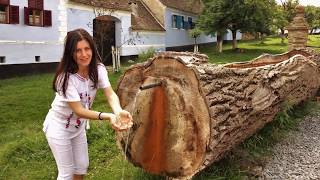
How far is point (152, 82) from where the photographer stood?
15.2 ft

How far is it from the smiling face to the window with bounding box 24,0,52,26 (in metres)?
14.7

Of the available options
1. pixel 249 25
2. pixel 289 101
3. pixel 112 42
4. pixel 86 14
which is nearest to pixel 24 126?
pixel 289 101

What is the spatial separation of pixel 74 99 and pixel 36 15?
51.0ft

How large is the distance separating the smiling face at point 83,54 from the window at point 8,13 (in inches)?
554

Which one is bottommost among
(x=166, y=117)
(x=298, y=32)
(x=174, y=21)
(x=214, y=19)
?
(x=166, y=117)

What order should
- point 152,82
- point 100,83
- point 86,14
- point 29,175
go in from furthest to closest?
1. point 86,14
2. point 29,175
3. point 152,82
4. point 100,83

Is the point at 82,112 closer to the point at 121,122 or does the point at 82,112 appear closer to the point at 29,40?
the point at 121,122

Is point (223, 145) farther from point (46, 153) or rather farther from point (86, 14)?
point (86, 14)

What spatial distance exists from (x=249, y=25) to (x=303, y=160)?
2244 cm

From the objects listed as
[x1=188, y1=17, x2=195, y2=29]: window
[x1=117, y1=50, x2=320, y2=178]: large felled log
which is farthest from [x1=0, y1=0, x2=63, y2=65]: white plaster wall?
[x1=188, y1=17, x2=195, y2=29]: window

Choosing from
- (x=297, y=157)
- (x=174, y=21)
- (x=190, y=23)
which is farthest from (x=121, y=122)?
(x=190, y=23)

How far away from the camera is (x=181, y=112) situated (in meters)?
4.46

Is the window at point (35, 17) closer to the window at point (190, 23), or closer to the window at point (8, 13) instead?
the window at point (8, 13)

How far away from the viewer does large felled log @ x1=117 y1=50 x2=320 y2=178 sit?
14.3 ft
